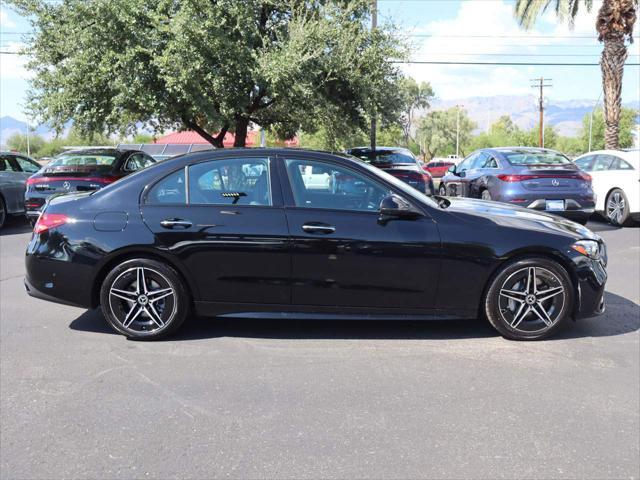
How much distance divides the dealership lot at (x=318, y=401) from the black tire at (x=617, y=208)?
6623 mm

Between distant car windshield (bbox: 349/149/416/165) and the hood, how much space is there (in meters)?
7.48

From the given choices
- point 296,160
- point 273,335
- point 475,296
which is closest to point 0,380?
point 273,335

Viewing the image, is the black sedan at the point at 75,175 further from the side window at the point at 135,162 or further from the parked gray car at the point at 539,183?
the parked gray car at the point at 539,183

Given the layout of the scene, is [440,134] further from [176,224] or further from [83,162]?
[176,224]

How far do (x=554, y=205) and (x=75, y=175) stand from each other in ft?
28.0

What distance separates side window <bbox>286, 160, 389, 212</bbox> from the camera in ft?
16.1

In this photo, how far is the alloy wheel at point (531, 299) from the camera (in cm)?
486

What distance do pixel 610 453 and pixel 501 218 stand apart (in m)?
2.24

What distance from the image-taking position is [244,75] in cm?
1525

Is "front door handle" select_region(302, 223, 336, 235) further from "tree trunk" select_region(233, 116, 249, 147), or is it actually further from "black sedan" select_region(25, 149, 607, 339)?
"tree trunk" select_region(233, 116, 249, 147)

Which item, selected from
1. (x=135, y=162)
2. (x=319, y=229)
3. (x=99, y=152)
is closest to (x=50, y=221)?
(x=319, y=229)

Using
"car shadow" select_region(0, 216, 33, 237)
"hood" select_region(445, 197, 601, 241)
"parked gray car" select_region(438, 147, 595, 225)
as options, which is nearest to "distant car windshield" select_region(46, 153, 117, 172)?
"car shadow" select_region(0, 216, 33, 237)

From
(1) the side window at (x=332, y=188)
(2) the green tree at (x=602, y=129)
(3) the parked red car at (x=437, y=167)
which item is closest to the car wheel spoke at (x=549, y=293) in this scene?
(1) the side window at (x=332, y=188)

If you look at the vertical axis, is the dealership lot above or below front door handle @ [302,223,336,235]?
below
